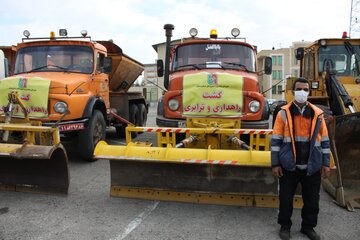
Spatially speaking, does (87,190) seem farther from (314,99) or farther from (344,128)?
(314,99)

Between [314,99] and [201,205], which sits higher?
[314,99]

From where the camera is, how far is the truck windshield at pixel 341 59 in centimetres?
811

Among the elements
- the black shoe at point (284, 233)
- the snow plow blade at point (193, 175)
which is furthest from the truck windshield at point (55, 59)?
the black shoe at point (284, 233)

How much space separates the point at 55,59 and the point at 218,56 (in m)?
3.48

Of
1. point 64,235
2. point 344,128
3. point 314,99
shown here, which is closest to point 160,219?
point 64,235

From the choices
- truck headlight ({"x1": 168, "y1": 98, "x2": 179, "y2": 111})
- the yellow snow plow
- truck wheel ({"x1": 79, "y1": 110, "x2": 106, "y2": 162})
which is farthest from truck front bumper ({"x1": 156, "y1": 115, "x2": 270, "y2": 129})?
truck wheel ({"x1": 79, "y1": 110, "x2": 106, "y2": 162})

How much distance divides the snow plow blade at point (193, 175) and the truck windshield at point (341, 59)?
467 centimetres

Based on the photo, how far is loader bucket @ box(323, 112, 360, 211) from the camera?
4.75 metres

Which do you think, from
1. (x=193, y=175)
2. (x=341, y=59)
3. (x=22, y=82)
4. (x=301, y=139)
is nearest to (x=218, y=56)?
(x=193, y=175)

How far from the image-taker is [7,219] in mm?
4301

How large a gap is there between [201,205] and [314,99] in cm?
409

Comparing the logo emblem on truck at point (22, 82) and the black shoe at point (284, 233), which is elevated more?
the logo emblem on truck at point (22, 82)

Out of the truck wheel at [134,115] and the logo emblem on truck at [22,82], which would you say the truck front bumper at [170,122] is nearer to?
the logo emblem on truck at [22,82]

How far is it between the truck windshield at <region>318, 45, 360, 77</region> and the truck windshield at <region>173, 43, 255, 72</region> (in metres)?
2.42
